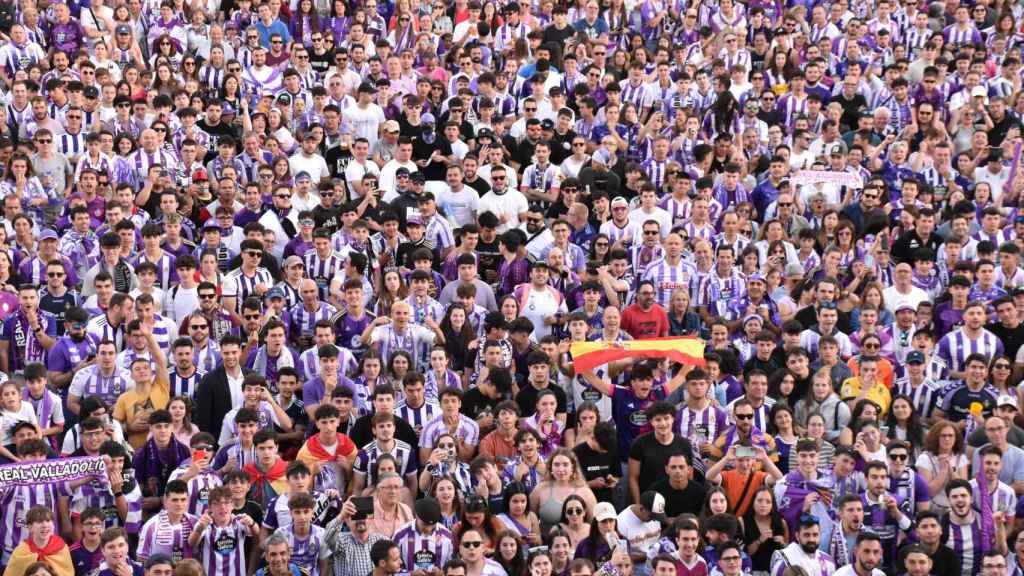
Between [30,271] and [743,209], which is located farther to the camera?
[743,209]

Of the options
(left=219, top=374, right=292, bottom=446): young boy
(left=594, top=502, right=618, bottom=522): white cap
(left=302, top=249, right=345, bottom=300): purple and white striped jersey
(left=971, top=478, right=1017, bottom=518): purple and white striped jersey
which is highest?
(left=302, top=249, right=345, bottom=300): purple and white striped jersey

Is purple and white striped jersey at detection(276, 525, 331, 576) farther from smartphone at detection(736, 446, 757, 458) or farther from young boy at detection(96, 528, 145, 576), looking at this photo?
smartphone at detection(736, 446, 757, 458)

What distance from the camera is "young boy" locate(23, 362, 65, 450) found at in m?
14.1

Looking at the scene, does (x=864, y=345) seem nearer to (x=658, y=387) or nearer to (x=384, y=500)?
(x=658, y=387)

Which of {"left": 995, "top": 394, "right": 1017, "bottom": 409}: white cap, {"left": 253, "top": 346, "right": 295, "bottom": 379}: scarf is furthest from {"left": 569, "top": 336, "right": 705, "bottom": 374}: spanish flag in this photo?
{"left": 995, "top": 394, "right": 1017, "bottom": 409}: white cap

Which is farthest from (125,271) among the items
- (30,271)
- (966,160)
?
(966,160)

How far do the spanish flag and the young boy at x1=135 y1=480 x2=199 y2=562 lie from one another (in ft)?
11.7

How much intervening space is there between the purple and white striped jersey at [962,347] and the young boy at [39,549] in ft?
24.3

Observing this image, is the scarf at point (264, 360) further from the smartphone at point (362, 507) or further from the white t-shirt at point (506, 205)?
the white t-shirt at point (506, 205)

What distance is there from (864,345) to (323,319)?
4.46 m

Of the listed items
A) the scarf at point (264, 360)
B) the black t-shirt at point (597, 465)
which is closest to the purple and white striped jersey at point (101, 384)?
the scarf at point (264, 360)

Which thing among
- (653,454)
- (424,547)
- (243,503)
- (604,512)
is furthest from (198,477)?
(653,454)

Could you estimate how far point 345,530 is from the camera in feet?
42.8

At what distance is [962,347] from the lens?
15.9m
